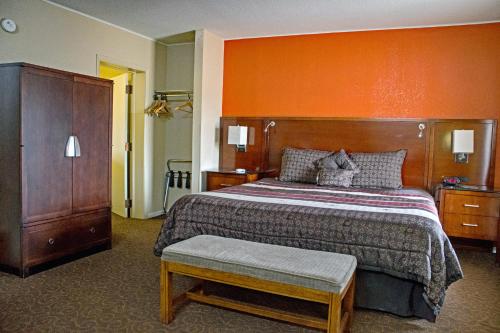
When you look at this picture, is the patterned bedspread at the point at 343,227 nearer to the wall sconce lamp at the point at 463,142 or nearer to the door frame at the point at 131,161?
the wall sconce lamp at the point at 463,142

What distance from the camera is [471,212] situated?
3.77 m

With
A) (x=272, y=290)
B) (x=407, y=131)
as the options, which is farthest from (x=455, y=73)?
(x=272, y=290)

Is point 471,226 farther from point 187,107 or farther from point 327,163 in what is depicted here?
point 187,107

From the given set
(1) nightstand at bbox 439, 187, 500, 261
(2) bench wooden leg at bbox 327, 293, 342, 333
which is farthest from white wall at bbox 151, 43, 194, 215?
(2) bench wooden leg at bbox 327, 293, 342, 333

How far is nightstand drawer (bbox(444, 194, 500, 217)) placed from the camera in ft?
12.1

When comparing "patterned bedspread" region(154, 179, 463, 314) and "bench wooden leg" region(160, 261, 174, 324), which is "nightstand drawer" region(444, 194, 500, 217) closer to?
"patterned bedspread" region(154, 179, 463, 314)

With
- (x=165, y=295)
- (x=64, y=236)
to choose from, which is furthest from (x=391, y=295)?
(x=64, y=236)

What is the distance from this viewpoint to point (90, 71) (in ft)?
14.0

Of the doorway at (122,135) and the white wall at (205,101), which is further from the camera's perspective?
the doorway at (122,135)

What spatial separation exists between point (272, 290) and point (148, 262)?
1784 millimetres

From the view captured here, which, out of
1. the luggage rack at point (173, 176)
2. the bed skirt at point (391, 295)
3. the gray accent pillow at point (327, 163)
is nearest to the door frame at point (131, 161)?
the luggage rack at point (173, 176)

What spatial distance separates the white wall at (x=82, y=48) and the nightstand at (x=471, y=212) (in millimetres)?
3646

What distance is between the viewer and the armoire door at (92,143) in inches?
137

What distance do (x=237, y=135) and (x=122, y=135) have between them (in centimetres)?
166
